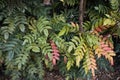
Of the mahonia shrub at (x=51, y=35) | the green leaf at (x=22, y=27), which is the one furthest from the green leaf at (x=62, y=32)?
the green leaf at (x=22, y=27)

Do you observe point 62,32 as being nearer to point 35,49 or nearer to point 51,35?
point 51,35

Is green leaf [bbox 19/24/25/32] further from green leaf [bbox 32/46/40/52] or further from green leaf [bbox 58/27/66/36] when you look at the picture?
green leaf [bbox 58/27/66/36]

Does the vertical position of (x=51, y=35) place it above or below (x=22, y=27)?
below

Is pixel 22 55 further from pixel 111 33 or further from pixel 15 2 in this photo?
pixel 111 33

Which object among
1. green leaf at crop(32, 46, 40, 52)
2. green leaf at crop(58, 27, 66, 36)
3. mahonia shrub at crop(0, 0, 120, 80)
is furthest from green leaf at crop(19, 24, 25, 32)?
green leaf at crop(58, 27, 66, 36)

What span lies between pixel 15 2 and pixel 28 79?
3.36 ft

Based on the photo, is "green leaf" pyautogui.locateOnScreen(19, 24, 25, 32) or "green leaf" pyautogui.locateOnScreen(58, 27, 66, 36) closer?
"green leaf" pyautogui.locateOnScreen(19, 24, 25, 32)

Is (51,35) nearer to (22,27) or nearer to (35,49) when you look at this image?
(35,49)

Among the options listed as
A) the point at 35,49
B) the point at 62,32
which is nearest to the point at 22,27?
the point at 35,49

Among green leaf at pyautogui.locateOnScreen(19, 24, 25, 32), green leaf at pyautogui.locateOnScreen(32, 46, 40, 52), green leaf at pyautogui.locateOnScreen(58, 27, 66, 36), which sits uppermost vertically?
green leaf at pyautogui.locateOnScreen(19, 24, 25, 32)

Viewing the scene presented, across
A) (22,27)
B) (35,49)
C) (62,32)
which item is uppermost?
(22,27)

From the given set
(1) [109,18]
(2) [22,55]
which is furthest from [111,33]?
(2) [22,55]

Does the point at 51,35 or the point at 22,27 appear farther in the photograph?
the point at 51,35

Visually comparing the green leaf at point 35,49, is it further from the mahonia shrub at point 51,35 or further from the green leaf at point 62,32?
the green leaf at point 62,32
